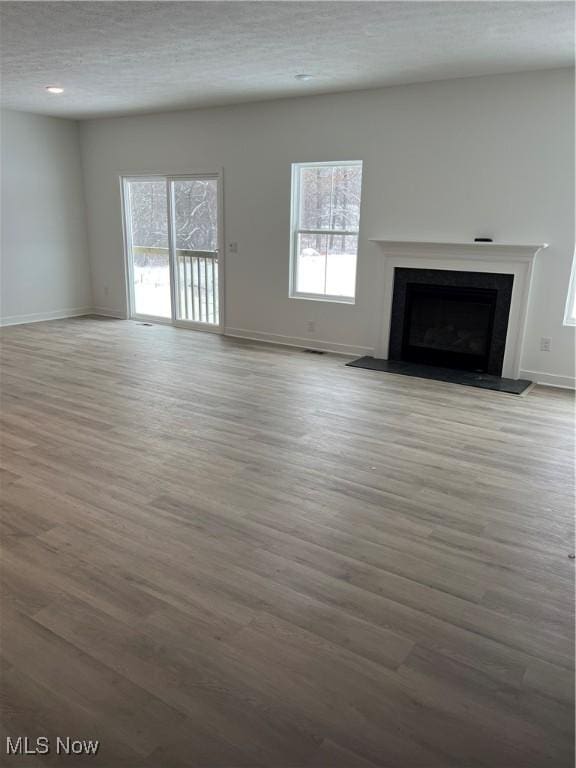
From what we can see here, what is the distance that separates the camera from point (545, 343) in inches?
197

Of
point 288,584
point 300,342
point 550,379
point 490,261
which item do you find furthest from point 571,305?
point 288,584

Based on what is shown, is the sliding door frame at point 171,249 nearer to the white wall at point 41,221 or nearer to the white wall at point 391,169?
the white wall at point 391,169

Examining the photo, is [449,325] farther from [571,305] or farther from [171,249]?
[171,249]

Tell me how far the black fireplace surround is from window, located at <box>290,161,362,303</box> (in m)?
0.67

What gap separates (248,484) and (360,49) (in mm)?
3221

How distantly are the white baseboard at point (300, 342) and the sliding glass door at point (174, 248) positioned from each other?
1.35 feet

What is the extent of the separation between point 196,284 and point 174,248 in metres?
0.56

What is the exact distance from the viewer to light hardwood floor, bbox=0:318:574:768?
1592mm

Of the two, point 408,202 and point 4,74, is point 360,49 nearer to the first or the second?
point 408,202

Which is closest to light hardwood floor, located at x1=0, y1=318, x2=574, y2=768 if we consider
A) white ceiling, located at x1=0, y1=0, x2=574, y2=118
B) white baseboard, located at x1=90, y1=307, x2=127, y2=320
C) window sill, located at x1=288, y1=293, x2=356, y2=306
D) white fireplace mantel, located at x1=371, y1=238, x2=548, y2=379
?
white fireplace mantel, located at x1=371, y1=238, x2=548, y2=379

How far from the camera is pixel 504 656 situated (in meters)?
1.88

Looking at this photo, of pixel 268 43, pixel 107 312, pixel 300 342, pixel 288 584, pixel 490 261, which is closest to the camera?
pixel 288 584

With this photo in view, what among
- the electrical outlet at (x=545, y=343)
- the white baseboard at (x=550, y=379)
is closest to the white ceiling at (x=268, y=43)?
the electrical outlet at (x=545, y=343)

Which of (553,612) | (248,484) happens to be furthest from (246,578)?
(553,612)
